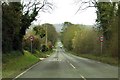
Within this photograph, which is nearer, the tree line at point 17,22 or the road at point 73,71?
the road at point 73,71

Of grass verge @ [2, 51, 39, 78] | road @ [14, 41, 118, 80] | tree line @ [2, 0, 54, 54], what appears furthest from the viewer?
tree line @ [2, 0, 54, 54]

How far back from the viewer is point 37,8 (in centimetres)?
5731

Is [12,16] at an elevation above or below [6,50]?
above

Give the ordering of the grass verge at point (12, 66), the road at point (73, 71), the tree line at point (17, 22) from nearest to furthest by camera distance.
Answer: the road at point (73, 71) < the grass verge at point (12, 66) < the tree line at point (17, 22)

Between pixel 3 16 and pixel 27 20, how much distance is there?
72.0 ft

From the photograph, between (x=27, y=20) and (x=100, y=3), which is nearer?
(x=100, y=3)

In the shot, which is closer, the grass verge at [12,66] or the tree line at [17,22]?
the grass verge at [12,66]

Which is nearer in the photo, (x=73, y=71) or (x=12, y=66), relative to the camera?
(x=73, y=71)

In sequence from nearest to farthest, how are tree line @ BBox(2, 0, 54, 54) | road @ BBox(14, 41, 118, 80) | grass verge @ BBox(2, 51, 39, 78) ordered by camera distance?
1. road @ BBox(14, 41, 118, 80)
2. grass verge @ BBox(2, 51, 39, 78)
3. tree line @ BBox(2, 0, 54, 54)

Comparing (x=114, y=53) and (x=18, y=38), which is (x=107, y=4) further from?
(x=18, y=38)

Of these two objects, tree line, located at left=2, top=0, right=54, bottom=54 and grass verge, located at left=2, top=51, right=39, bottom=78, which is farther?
tree line, located at left=2, top=0, right=54, bottom=54

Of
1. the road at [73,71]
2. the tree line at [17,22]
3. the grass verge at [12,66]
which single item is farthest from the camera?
the tree line at [17,22]

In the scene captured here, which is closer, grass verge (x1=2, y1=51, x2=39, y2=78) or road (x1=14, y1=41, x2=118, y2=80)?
road (x1=14, y1=41, x2=118, y2=80)

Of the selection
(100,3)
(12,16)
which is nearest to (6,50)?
(12,16)
